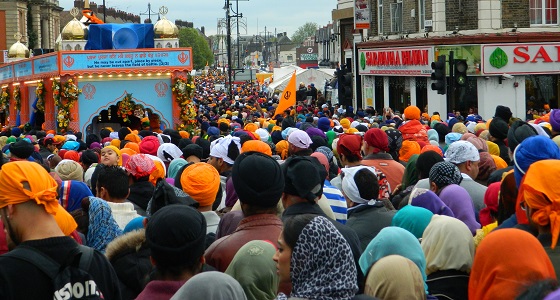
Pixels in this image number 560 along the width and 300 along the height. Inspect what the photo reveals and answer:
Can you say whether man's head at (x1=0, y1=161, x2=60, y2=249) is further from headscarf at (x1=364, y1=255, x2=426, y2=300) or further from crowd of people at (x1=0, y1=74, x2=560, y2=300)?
headscarf at (x1=364, y1=255, x2=426, y2=300)

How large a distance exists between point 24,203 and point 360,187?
332 cm

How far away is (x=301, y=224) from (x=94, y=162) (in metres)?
8.20

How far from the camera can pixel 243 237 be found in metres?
6.06

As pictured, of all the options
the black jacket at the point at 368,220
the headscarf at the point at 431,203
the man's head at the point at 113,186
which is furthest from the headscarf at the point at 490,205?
the man's head at the point at 113,186

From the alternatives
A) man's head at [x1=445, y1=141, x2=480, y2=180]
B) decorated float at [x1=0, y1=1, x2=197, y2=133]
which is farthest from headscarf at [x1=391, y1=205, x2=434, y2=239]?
decorated float at [x1=0, y1=1, x2=197, y2=133]

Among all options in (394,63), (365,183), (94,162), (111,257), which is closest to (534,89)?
(394,63)

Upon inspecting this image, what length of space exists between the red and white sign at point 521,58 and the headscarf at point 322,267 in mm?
26614

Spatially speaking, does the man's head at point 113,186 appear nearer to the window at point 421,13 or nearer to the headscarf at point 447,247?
the headscarf at point 447,247

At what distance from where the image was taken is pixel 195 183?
25.2 ft

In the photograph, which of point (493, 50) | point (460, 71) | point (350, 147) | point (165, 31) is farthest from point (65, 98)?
point (350, 147)

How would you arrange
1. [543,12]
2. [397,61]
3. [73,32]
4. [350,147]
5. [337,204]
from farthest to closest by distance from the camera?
[397,61] < [543,12] < [73,32] < [350,147] < [337,204]

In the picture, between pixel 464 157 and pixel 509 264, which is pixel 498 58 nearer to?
pixel 464 157

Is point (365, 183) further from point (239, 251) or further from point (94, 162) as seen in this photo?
point (94, 162)

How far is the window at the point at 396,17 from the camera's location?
1465 inches
